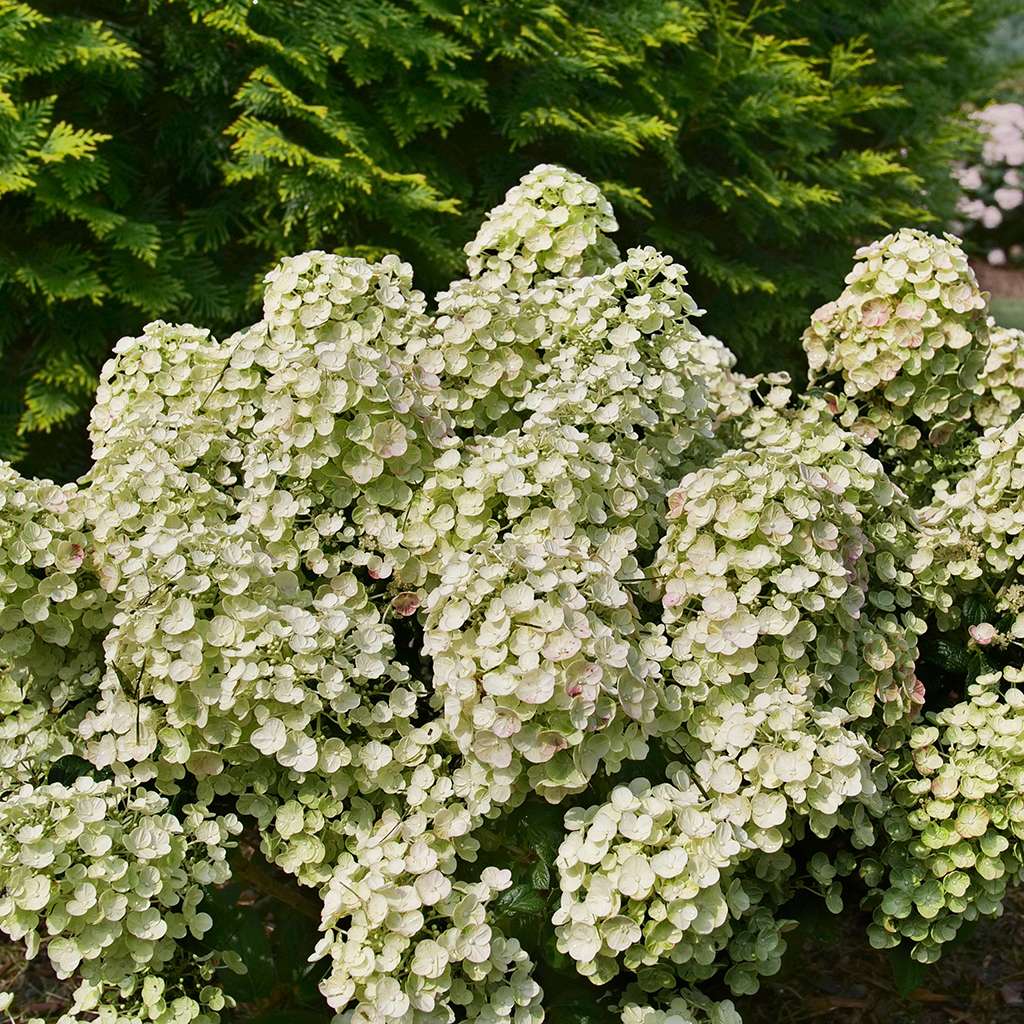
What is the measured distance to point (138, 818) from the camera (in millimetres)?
1812

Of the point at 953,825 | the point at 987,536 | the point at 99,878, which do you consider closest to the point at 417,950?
the point at 99,878

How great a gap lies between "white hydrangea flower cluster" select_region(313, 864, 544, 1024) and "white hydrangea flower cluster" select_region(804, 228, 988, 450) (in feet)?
4.30

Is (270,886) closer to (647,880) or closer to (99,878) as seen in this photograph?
(99,878)

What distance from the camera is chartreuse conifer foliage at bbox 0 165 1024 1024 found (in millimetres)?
1729

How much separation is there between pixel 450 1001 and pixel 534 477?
0.80 m

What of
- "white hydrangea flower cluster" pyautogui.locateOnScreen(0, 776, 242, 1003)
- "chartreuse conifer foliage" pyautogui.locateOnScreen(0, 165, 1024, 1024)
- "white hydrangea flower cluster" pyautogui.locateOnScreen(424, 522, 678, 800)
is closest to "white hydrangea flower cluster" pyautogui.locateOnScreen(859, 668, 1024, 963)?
"chartreuse conifer foliage" pyautogui.locateOnScreen(0, 165, 1024, 1024)

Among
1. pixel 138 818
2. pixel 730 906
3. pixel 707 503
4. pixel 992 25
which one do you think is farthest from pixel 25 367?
pixel 992 25

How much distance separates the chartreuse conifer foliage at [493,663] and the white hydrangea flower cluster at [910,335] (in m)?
0.01

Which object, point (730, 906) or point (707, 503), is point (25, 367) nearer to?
point (707, 503)

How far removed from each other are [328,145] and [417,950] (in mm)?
2691

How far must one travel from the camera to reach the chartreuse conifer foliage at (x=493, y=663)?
1729 millimetres

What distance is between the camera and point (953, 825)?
1984 mm

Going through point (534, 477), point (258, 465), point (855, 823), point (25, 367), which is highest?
point (534, 477)

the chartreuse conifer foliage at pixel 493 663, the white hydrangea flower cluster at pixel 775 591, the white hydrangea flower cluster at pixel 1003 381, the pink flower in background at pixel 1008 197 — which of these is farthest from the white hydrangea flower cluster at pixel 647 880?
the pink flower in background at pixel 1008 197
